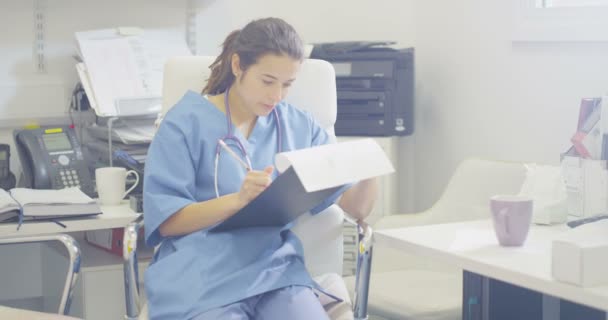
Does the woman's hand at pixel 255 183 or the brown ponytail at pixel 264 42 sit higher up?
the brown ponytail at pixel 264 42

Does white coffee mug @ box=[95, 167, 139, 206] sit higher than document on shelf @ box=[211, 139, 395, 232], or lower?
lower

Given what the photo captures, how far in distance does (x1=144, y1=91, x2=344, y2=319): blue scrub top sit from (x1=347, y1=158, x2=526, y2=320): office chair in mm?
364

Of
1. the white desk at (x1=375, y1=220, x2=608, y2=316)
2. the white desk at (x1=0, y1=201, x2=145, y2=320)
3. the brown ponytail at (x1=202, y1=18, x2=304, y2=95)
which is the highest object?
the brown ponytail at (x1=202, y1=18, x2=304, y2=95)

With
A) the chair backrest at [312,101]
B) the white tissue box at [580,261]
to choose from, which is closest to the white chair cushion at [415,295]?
the chair backrest at [312,101]

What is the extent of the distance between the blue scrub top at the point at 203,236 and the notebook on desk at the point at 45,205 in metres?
0.42

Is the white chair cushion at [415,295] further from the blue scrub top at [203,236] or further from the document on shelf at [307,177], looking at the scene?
the document on shelf at [307,177]

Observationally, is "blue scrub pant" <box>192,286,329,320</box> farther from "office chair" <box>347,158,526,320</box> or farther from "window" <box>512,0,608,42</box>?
"window" <box>512,0,608,42</box>

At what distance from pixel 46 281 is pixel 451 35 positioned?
167cm

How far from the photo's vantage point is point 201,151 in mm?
1964

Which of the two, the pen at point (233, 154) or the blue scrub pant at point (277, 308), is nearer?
the blue scrub pant at point (277, 308)

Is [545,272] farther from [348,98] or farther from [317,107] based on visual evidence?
[348,98]

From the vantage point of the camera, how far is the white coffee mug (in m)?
2.47

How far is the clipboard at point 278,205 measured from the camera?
1.65 meters

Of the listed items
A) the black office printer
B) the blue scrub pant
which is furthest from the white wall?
the blue scrub pant
